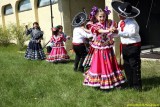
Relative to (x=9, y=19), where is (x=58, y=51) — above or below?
below

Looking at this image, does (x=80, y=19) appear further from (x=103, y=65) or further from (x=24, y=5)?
(x=24, y=5)

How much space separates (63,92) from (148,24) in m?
9.48

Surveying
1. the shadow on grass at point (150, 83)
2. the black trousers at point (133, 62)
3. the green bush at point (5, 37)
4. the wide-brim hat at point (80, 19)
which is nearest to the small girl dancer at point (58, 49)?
the wide-brim hat at point (80, 19)

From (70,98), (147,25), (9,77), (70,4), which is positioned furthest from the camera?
(70,4)

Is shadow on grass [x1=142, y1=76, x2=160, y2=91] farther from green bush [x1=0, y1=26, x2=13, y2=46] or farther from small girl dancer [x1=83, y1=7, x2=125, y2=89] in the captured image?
green bush [x1=0, y1=26, x2=13, y2=46]

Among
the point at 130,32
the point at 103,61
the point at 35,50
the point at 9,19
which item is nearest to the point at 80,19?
the point at 103,61

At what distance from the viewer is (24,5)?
2478 cm

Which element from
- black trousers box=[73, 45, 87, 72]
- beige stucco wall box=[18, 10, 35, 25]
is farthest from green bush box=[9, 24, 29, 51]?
black trousers box=[73, 45, 87, 72]

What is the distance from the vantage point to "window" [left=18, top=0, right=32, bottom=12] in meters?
24.0

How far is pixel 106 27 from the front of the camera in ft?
23.6

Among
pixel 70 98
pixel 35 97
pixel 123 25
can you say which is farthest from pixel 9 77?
pixel 123 25

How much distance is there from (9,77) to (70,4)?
373 inches

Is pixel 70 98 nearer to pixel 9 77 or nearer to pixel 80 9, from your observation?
pixel 9 77

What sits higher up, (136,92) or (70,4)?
(70,4)
